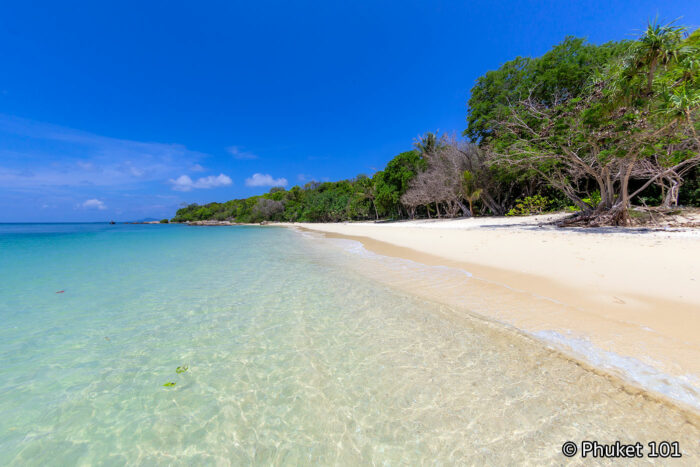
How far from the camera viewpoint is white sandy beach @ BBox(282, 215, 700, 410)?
2.25m

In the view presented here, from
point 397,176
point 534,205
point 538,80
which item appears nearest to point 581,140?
point 538,80

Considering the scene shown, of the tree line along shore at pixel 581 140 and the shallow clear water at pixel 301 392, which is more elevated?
the tree line along shore at pixel 581 140

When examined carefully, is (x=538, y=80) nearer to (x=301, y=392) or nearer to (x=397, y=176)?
(x=397, y=176)

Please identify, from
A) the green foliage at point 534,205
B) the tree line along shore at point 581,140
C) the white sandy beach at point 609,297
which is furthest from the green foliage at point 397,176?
the white sandy beach at point 609,297

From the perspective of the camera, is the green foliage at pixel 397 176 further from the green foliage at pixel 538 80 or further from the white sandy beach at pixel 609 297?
the white sandy beach at pixel 609 297

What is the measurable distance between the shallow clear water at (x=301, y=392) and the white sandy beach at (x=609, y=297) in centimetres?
40

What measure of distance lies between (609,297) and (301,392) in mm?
4473

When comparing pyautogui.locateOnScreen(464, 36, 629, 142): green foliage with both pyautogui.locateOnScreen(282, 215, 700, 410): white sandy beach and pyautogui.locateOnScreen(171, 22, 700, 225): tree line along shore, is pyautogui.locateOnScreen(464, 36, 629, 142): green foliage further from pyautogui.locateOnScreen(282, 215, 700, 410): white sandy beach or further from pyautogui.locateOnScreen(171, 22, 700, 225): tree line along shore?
pyautogui.locateOnScreen(282, 215, 700, 410): white sandy beach

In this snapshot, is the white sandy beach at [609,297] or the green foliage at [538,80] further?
the green foliage at [538,80]

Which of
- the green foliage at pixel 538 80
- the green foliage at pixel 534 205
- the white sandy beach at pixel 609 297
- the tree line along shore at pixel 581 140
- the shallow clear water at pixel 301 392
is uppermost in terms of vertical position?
the green foliage at pixel 538 80

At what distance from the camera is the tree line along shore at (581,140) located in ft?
25.9

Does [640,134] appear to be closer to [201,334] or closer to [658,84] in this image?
[658,84]

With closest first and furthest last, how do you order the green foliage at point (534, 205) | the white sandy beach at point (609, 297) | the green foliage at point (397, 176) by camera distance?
1. the white sandy beach at point (609, 297)
2. the green foliage at point (534, 205)
3. the green foliage at point (397, 176)

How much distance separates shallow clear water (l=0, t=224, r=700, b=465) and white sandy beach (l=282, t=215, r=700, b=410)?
0.40 meters
